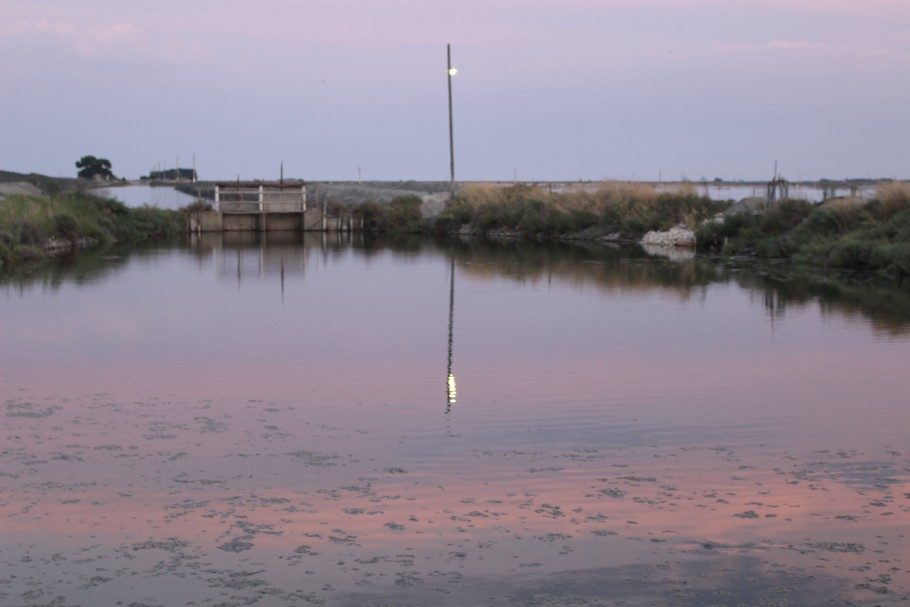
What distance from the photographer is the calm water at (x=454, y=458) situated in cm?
694

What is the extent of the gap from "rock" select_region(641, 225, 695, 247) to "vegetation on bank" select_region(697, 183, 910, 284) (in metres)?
1.08

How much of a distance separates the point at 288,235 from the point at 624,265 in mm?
20757

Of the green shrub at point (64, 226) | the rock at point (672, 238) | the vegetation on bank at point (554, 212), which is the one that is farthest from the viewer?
the vegetation on bank at point (554, 212)

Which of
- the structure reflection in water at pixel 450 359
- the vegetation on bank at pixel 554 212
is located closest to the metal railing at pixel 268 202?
the vegetation on bank at pixel 554 212

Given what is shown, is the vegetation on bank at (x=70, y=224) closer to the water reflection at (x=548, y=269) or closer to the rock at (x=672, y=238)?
the water reflection at (x=548, y=269)

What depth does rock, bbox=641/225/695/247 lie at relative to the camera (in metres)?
37.9

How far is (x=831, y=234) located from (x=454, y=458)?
2258 centimetres

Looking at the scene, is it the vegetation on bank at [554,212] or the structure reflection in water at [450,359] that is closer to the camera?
the structure reflection in water at [450,359]

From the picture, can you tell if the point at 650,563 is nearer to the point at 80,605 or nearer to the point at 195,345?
the point at 80,605

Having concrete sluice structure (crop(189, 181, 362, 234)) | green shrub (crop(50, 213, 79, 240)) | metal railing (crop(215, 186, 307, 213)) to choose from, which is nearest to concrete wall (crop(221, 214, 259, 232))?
concrete sluice structure (crop(189, 181, 362, 234))

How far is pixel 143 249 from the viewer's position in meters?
38.9

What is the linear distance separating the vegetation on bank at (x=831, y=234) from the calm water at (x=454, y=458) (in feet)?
23.7

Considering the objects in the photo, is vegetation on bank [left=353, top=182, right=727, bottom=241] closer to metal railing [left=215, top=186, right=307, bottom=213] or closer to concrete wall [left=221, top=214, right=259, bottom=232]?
metal railing [left=215, top=186, right=307, bottom=213]

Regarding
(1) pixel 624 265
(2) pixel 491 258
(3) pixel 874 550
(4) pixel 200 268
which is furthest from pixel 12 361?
(2) pixel 491 258
